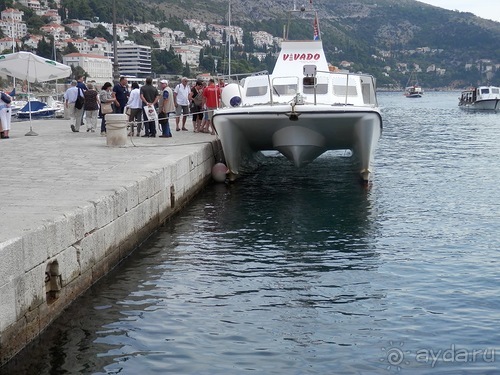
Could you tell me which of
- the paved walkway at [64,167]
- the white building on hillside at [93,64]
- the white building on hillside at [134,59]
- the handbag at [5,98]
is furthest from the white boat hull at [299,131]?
the white building on hillside at [93,64]

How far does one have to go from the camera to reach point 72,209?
913 cm

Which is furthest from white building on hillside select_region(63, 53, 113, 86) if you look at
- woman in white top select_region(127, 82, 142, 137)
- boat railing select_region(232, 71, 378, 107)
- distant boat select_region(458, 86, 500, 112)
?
boat railing select_region(232, 71, 378, 107)

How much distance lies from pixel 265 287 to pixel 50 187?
365 centimetres

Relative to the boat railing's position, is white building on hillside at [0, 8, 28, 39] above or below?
above

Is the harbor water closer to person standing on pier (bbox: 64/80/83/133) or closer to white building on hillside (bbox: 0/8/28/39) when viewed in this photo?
person standing on pier (bbox: 64/80/83/133)

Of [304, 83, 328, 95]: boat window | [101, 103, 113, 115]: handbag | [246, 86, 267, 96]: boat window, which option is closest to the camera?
[304, 83, 328, 95]: boat window

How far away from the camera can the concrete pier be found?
7.37 m

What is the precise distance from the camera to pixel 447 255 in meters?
11.5

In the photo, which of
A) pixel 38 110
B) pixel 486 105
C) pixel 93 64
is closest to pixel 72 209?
pixel 38 110

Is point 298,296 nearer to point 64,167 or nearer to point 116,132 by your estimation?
point 64,167

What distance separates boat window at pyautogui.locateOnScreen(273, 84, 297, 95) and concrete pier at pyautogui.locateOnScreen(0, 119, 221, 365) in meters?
2.22

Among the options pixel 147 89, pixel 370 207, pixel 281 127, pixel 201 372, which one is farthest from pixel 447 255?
pixel 147 89

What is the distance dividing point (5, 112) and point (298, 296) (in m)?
12.6

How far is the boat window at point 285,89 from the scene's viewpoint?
19000 mm
